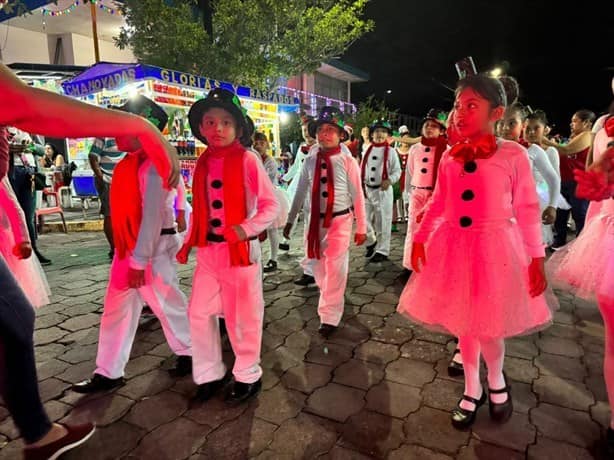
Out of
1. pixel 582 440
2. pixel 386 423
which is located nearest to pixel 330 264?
pixel 386 423

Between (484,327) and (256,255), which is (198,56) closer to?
(256,255)

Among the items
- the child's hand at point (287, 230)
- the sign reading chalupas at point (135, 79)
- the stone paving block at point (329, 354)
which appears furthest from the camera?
the sign reading chalupas at point (135, 79)

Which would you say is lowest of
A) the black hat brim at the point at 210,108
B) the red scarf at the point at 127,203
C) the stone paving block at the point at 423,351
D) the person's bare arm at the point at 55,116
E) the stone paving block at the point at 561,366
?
the stone paving block at the point at 561,366

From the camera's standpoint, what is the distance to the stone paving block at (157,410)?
2639 millimetres

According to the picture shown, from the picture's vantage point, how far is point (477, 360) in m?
2.56

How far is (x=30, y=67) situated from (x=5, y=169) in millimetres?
13069

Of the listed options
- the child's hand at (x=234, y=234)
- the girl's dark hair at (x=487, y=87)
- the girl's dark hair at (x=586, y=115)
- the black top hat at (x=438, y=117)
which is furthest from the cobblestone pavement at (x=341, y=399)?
the girl's dark hair at (x=586, y=115)

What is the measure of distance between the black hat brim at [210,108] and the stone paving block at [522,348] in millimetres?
2737

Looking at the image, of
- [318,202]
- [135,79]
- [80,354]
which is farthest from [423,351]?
[135,79]

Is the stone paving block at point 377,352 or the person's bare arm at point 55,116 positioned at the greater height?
the person's bare arm at point 55,116

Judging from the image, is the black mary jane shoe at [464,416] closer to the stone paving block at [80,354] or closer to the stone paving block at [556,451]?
the stone paving block at [556,451]

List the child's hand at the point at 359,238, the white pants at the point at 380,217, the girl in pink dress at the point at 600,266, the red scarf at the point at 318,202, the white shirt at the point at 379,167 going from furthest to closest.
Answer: the white shirt at the point at 379,167, the white pants at the point at 380,217, the red scarf at the point at 318,202, the child's hand at the point at 359,238, the girl in pink dress at the point at 600,266

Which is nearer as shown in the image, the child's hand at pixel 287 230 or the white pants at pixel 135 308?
the white pants at pixel 135 308

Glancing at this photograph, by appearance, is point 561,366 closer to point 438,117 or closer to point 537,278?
point 537,278
